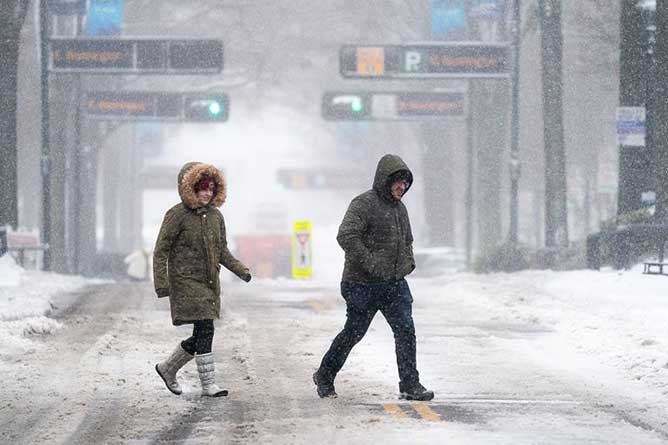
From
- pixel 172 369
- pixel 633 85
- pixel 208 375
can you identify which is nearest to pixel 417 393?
pixel 208 375

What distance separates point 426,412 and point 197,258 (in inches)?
77.5

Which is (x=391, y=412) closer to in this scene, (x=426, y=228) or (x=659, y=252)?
(x=659, y=252)

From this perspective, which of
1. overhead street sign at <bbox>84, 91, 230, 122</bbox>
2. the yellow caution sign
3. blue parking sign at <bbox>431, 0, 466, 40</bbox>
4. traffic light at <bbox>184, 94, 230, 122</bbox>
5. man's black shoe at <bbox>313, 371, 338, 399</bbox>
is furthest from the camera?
traffic light at <bbox>184, 94, 230, 122</bbox>

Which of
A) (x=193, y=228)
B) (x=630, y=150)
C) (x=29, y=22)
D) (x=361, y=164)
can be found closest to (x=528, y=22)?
(x=630, y=150)

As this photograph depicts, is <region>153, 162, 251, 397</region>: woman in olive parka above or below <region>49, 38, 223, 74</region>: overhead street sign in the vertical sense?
below

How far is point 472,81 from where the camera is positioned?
3750 cm

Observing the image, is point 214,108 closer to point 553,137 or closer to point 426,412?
point 553,137

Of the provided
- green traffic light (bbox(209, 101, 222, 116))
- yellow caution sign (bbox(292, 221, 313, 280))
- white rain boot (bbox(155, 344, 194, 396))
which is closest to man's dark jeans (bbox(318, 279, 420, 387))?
white rain boot (bbox(155, 344, 194, 396))

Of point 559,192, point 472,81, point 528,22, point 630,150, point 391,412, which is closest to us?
point 391,412

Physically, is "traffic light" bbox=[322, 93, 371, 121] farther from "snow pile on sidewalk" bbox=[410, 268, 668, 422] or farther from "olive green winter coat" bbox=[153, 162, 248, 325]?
"olive green winter coat" bbox=[153, 162, 248, 325]

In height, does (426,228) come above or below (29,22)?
below

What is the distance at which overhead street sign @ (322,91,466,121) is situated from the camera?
131 feet

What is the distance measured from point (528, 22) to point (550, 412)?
25138 millimetres

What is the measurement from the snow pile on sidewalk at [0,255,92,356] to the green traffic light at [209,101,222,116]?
15.6 m
